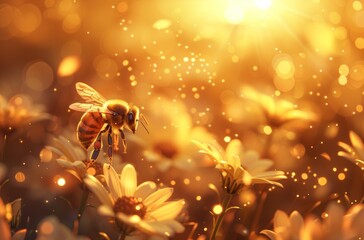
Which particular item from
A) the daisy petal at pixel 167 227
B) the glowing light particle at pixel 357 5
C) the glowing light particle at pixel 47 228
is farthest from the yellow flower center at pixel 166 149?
the glowing light particle at pixel 357 5

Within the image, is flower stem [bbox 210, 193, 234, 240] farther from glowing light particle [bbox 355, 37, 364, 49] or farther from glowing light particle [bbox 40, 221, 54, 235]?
glowing light particle [bbox 355, 37, 364, 49]

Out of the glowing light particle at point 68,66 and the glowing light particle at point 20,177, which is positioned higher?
the glowing light particle at point 68,66

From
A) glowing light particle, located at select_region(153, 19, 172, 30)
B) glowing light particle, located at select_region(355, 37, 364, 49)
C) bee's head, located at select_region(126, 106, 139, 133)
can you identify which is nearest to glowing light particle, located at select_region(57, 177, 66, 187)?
bee's head, located at select_region(126, 106, 139, 133)

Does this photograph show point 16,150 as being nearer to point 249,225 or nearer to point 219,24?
point 249,225

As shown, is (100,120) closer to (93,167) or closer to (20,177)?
(93,167)

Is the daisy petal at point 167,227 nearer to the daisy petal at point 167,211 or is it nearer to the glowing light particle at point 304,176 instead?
the daisy petal at point 167,211

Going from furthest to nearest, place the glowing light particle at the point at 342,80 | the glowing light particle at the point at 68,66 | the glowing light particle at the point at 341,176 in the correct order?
the glowing light particle at the point at 342,80 < the glowing light particle at the point at 68,66 < the glowing light particle at the point at 341,176

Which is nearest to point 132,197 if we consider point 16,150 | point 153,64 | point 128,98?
point 16,150

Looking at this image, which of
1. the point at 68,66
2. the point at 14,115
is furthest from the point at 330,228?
the point at 68,66

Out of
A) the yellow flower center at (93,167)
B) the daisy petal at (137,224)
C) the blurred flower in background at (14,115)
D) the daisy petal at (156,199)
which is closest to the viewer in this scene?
the daisy petal at (137,224)
